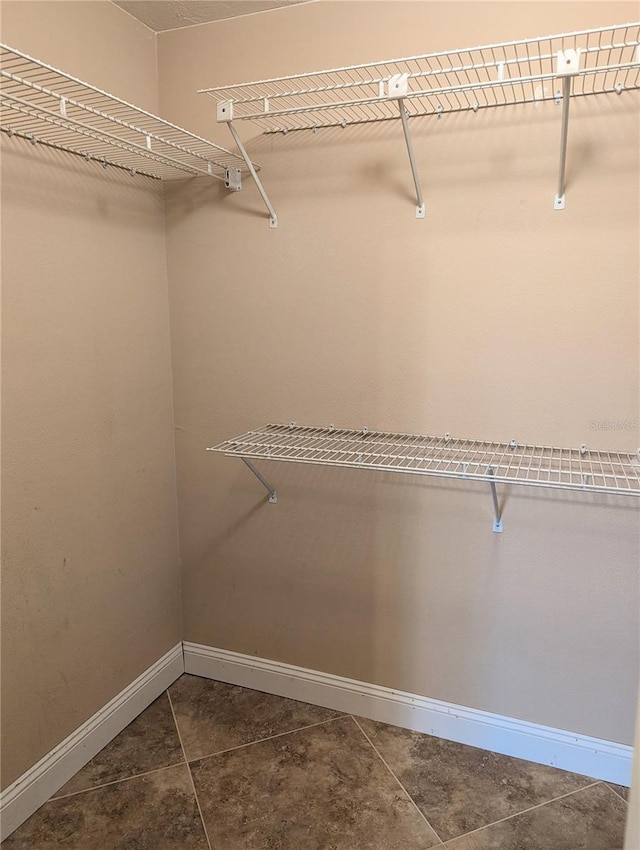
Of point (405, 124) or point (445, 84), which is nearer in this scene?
point (405, 124)

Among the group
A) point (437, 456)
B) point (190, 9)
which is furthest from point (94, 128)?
Result: point (437, 456)

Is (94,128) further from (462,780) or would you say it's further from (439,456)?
(462,780)

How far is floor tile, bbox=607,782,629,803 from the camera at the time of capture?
164 centimetres

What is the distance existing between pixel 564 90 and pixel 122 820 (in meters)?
2.04

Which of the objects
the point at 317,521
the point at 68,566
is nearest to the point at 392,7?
the point at 317,521

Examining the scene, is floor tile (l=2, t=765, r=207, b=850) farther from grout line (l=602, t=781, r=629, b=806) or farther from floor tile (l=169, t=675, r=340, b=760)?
grout line (l=602, t=781, r=629, b=806)

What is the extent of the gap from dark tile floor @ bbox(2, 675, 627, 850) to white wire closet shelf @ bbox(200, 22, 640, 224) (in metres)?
1.57

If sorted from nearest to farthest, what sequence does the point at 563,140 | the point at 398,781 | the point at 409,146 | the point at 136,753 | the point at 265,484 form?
the point at 563,140, the point at 409,146, the point at 398,781, the point at 136,753, the point at 265,484

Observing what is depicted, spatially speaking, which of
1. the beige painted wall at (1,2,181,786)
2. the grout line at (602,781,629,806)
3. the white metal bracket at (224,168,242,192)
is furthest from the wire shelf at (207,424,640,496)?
the grout line at (602,781,629,806)

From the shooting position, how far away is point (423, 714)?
1.89 meters

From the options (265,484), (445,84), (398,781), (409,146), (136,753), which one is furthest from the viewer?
(265,484)

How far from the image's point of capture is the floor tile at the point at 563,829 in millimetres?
1499

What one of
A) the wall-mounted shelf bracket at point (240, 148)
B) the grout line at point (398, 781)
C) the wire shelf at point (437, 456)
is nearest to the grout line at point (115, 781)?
the grout line at point (398, 781)

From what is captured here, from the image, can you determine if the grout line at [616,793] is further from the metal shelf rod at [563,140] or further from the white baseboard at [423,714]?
the metal shelf rod at [563,140]
